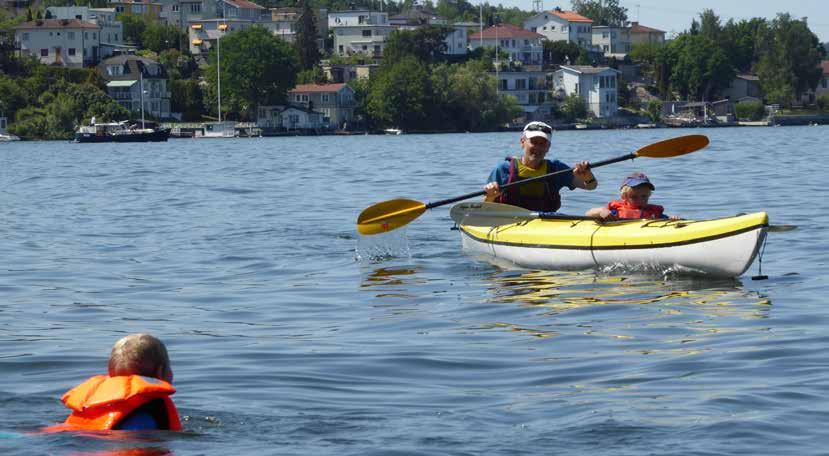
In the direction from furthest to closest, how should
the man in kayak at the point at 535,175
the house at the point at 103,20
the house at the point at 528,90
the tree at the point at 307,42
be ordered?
1. the tree at the point at 307,42
2. the house at the point at 103,20
3. the house at the point at 528,90
4. the man in kayak at the point at 535,175

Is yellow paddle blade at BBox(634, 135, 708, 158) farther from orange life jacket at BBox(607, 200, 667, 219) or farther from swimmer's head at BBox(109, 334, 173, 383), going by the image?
swimmer's head at BBox(109, 334, 173, 383)

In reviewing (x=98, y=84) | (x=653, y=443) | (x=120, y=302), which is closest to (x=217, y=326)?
(x=120, y=302)

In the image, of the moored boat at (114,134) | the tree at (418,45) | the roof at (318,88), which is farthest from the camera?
the tree at (418,45)

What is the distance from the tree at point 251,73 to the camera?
105688 mm

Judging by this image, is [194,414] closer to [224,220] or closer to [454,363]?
[454,363]

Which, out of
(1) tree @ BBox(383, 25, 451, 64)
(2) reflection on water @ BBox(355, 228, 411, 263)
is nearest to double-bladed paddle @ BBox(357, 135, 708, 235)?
(2) reflection on water @ BBox(355, 228, 411, 263)

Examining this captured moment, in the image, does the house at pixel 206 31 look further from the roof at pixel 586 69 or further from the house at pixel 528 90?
the roof at pixel 586 69

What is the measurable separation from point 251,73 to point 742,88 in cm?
5302

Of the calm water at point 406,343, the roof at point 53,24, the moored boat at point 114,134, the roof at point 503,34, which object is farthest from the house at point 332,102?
the calm water at point 406,343

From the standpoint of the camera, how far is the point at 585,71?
12300cm

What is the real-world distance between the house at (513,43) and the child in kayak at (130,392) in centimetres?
12914

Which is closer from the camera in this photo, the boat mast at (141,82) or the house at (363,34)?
the boat mast at (141,82)

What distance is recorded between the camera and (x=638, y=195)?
12797 millimetres

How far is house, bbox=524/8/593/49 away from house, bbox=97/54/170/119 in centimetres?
5830
